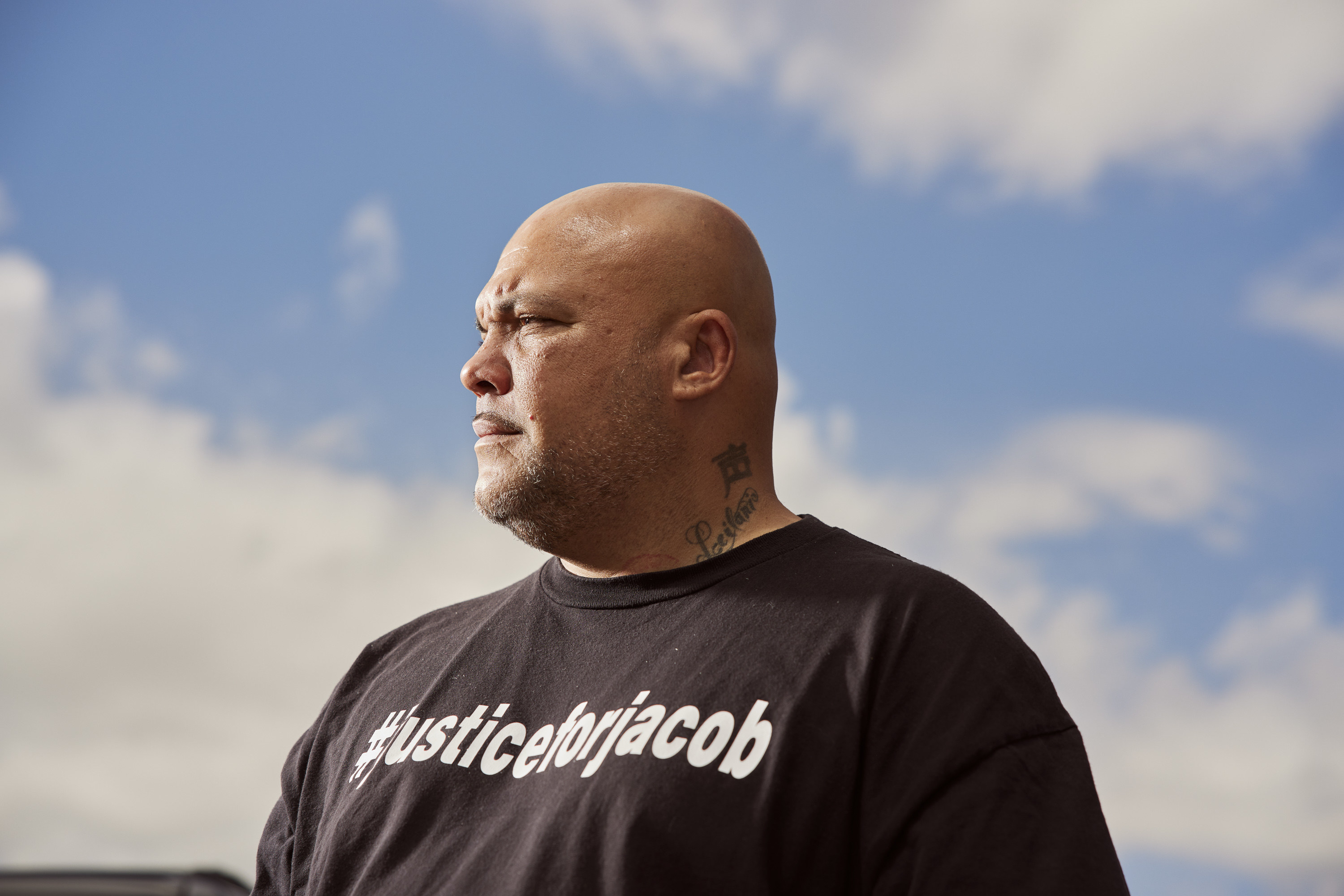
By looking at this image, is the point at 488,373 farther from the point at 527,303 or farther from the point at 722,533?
the point at 722,533

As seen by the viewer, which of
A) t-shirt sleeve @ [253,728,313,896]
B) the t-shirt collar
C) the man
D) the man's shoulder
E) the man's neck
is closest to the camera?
the man

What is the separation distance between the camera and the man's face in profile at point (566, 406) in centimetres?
215

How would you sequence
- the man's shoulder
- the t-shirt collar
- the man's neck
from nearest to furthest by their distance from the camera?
the man's shoulder, the t-shirt collar, the man's neck

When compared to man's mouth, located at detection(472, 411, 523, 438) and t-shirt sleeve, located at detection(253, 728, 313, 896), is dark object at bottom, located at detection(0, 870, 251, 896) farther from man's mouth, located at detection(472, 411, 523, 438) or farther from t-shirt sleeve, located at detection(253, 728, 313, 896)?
man's mouth, located at detection(472, 411, 523, 438)

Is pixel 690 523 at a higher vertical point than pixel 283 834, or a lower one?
higher

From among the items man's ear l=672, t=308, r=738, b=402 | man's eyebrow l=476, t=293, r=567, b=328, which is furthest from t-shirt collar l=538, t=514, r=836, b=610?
man's eyebrow l=476, t=293, r=567, b=328

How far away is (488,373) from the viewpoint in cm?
223

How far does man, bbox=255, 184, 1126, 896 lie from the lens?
1.62m

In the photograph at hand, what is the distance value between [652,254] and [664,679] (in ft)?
2.81

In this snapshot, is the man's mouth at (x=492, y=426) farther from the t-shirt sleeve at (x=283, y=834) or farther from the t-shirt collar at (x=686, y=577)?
the t-shirt sleeve at (x=283, y=834)

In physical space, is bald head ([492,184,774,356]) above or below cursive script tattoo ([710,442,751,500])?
above

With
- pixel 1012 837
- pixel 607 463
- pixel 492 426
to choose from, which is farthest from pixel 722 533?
pixel 1012 837

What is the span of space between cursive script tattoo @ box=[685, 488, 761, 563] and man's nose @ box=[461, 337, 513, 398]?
18.4 inches

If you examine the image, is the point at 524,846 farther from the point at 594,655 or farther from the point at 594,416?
the point at 594,416
